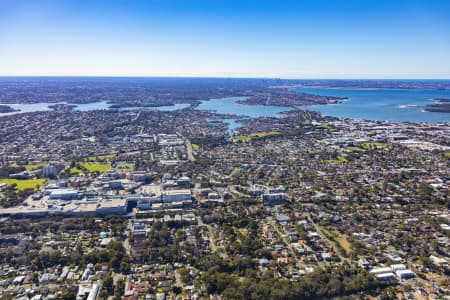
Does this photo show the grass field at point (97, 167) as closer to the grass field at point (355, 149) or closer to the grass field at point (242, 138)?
the grass field at point (242, 138)

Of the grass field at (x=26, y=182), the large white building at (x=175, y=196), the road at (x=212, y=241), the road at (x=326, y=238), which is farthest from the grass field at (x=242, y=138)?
the road at (x=212, y=241)

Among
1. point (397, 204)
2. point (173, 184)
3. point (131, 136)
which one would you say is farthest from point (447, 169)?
point (131, 136)

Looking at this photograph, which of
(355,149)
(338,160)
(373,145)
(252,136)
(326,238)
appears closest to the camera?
(326,238)

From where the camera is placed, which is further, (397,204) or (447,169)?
(447,169)

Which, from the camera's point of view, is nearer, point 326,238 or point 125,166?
point 326,238

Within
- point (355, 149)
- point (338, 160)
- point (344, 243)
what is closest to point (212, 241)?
→ point (344, 243)

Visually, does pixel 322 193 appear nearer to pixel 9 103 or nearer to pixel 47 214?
pixel 47 214

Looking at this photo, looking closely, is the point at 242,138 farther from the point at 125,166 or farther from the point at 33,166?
the point at 33,166

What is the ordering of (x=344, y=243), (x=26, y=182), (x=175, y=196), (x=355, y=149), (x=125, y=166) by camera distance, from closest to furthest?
(x=344, y=243) → (x=175, y=196) → (x=26, y=182) → (x=125, y=166) → (x=355, y=149)

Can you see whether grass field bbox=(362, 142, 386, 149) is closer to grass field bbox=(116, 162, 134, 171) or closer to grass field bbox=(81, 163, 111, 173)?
grass field bbox=(116, 162, 134, 171)
